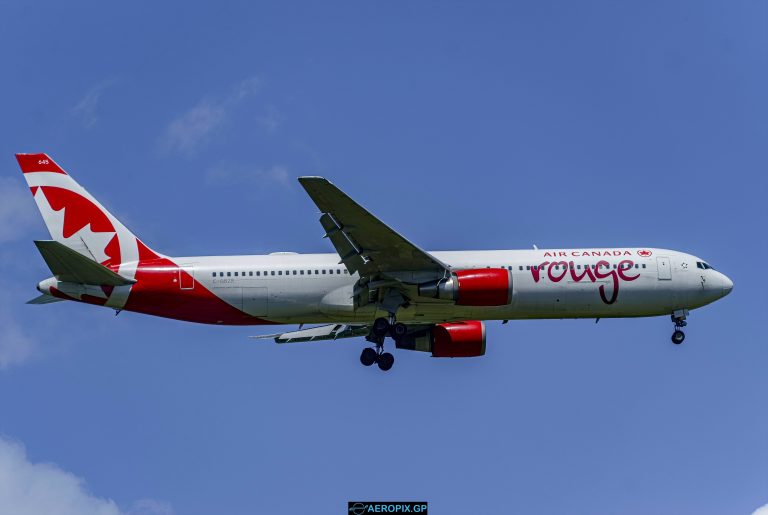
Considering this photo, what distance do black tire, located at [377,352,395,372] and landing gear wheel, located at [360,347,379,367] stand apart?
0.25 metres

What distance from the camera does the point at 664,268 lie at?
53969 millimetres

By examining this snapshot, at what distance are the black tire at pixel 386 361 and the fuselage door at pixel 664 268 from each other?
12071 millimetres

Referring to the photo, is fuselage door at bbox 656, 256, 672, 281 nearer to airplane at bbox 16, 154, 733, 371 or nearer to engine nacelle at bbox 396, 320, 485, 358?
airplane at bbox 16, 154, 733, 371

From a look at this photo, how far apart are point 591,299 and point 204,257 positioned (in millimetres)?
16462

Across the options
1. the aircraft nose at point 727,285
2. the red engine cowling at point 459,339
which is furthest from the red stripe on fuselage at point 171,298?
the aircraft nose at point 727,285

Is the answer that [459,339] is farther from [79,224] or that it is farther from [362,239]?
[79,224]

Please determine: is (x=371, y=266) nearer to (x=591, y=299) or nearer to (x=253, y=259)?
(x=253, y=259)

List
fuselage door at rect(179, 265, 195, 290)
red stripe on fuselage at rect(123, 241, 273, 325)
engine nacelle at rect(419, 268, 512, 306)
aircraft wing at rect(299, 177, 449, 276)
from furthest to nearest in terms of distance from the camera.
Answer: fuselage door at rect(179, 265, 195, 290), red stripe on fuselage at rect(123, 241, 273, 325), engine nacelle at rect(419, 268, 512, 306), aircraft wing at rect(299, 177, 449, 276)

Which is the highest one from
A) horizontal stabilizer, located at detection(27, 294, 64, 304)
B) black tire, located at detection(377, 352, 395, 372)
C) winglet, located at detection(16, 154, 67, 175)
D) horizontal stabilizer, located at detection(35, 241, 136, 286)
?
winglet, located at detection(16, 154, 67, 175)

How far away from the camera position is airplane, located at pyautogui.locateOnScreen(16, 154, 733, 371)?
50.7 meters

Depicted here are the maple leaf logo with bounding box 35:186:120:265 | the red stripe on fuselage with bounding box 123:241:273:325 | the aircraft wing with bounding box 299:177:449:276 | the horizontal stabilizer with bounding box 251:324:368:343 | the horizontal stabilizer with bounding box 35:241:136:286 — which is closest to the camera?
the aircraft wing with bounding box 299:177:449:276

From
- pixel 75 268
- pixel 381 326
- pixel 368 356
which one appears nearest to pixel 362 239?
pixel 381 326

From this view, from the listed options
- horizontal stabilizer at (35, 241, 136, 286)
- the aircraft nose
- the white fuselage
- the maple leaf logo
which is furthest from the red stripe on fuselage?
the aircraft nose

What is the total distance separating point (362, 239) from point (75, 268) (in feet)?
37.7
